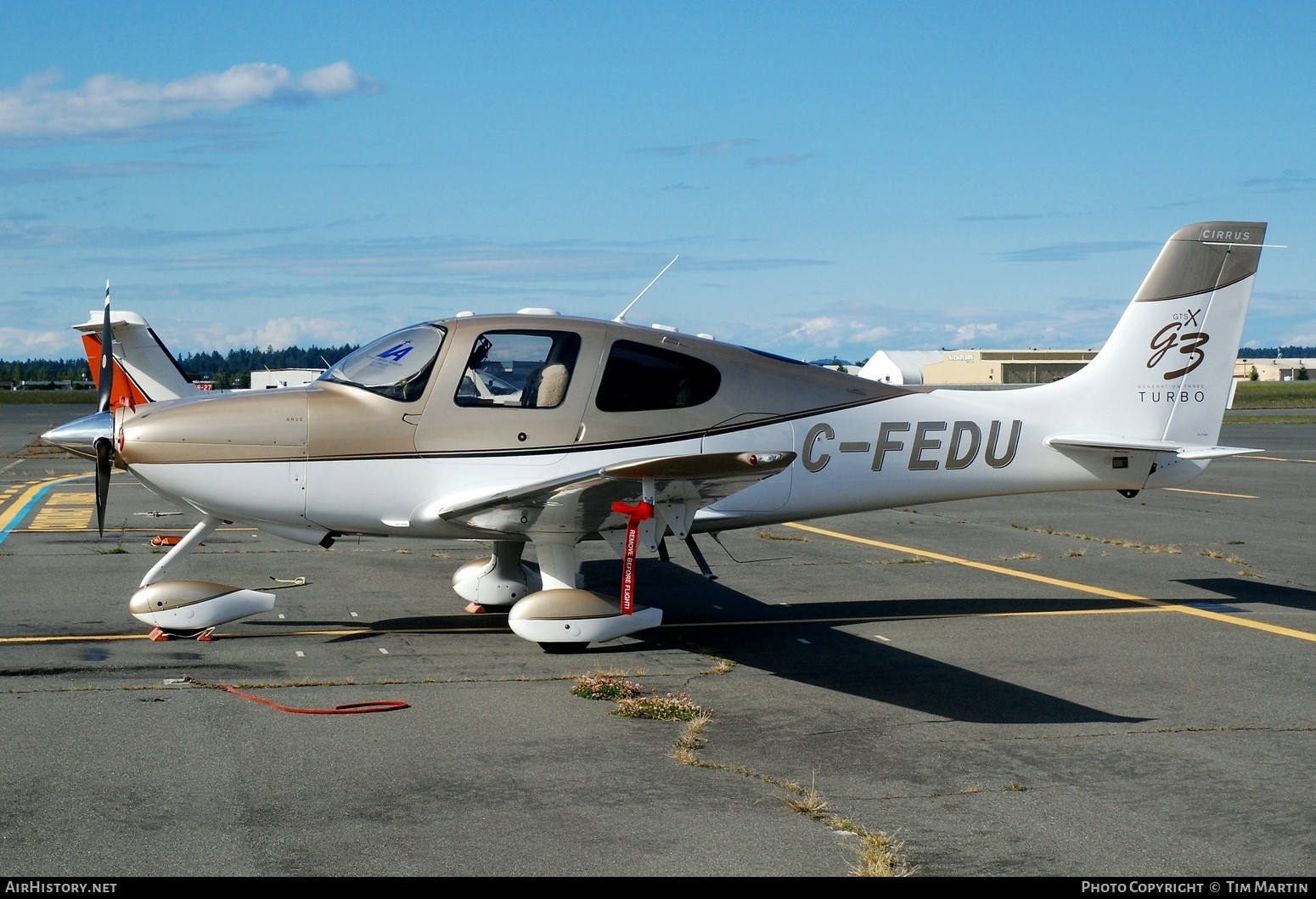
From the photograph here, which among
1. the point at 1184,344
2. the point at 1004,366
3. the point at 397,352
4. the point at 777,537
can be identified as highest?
the point at 1004,366

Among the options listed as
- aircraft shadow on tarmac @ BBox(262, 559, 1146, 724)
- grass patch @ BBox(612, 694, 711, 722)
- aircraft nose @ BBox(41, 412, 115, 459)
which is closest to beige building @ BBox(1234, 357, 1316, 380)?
aircraft shadow on tarmac @ BBox(262, 559, 1146, 724)

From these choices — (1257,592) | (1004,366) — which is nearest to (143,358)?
(1257,592)

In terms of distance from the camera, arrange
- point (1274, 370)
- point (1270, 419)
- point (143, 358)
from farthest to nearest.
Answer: point (1274, 370)
point (1270, 419)
point (143, 358)

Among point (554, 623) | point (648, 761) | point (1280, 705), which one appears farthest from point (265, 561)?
point (1280, 705)

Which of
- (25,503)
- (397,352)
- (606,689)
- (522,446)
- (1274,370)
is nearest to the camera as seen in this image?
(606,689)

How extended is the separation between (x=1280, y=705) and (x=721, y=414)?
14.1ft

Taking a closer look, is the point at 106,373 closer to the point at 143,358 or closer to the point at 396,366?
the point at 396,366

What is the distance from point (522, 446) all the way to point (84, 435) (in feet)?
10.5

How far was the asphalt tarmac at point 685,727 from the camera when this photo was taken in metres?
4.68

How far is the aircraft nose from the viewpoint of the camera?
27.8 feet

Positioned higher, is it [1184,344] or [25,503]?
[1184,344]

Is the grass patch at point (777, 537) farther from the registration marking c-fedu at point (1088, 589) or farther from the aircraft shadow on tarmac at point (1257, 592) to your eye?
the aircraft shadow on tarmac at point (1257, 592)

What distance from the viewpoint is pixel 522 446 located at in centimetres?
866

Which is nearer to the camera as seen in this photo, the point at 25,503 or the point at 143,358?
the point at 25,503
